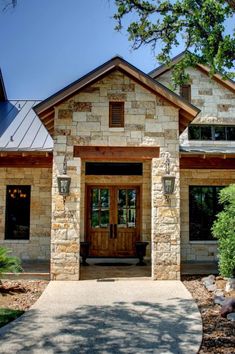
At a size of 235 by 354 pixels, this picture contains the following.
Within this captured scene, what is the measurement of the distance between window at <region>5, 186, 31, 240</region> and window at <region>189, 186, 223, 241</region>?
561 centimetres

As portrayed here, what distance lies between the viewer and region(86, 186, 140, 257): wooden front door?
12070 millimetres

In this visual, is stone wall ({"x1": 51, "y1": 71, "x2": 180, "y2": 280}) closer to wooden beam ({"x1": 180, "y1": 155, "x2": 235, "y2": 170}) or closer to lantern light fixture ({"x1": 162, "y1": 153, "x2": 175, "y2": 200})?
lantern light fixture ({"x1": 162, "y1": 153, "x2": 175, "y2": 200})

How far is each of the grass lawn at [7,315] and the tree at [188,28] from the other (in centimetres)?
680

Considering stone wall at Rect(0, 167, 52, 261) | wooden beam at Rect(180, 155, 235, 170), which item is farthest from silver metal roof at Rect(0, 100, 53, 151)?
wooden beam at Rect(180, 155, 235, 170)

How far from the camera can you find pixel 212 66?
8148 mm

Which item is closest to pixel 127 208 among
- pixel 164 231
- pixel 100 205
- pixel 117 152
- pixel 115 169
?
pixel 100 205

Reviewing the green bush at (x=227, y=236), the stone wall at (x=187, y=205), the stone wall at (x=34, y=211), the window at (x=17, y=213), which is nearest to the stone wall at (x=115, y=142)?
the green bush at (x=227, y=236)

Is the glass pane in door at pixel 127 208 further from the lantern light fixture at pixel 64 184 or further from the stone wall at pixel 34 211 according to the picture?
the lantern light fixture at pixel 64 184

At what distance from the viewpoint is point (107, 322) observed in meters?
5.46

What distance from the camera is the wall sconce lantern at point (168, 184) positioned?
857cm

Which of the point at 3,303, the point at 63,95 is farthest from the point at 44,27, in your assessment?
the point at 3,303

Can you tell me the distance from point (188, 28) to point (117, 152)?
3603 mm

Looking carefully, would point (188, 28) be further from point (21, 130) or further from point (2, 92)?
point (2, 92)

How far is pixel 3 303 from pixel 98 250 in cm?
559
